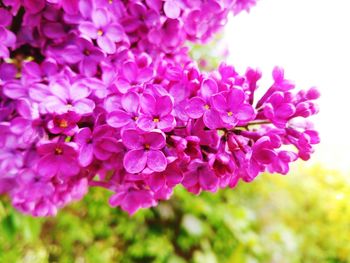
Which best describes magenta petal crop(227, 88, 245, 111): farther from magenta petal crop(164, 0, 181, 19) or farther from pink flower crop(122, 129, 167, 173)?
magenta petal crop(164, 0, 181, 19)

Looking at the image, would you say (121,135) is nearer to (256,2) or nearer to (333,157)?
(256,2)

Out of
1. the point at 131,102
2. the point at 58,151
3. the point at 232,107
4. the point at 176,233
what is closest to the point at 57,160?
the point at 58,151

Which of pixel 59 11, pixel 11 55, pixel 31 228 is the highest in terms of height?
pixel 59 11

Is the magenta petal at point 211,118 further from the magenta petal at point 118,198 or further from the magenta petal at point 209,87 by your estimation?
the magenta petal at point 118,198

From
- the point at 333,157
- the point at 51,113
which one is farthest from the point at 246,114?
the point at 333,157

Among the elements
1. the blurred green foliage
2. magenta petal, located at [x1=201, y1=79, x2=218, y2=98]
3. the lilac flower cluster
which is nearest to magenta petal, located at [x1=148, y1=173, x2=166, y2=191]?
the lilac flower cluster

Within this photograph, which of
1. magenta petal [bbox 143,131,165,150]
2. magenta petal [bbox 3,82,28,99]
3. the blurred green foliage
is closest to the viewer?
magenta petal [bbox 143,131,165,150]

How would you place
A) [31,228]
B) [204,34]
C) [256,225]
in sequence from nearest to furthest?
[204,34] → [31,228] → [256,225]
